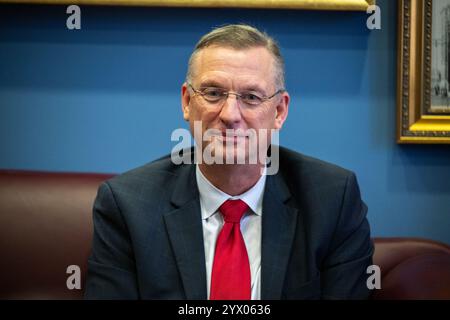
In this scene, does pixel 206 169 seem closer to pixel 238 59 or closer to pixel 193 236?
pixel 193 236

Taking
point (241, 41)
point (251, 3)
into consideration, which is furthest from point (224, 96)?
point (251, 3)

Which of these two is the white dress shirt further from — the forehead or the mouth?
the forehead

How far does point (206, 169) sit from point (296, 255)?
1.03 ft

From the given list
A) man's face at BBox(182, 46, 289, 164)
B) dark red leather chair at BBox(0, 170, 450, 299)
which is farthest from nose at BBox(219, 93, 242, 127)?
dark red leather chair at BBox(0, 170, 450, 299)

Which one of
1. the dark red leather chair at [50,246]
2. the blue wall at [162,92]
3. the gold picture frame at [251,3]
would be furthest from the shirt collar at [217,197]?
the gold picture frame at [251,3]

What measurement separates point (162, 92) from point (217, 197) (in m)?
0.63

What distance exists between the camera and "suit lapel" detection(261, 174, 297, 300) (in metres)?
1.25

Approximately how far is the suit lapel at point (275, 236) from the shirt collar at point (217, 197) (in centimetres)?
3

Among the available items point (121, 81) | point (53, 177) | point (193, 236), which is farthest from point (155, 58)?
point (193, 236)

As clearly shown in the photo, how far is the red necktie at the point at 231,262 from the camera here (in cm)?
124

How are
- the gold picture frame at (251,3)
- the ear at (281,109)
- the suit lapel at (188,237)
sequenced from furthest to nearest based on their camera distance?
the gold picture frame at (251,3)
the ear at (281,109)
the suit lapel at (188,237)

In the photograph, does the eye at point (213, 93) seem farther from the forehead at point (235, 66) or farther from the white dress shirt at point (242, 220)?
the white dress shirt at point (242, 220)

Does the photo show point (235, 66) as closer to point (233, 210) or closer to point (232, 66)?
point (232, 66)

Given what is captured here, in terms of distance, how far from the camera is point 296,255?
51.0 inches
